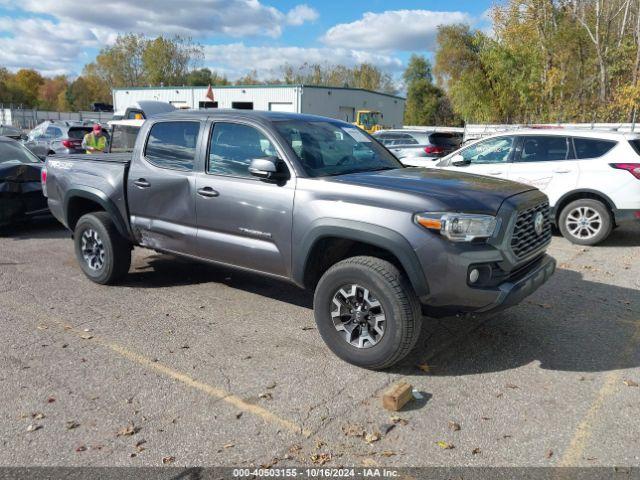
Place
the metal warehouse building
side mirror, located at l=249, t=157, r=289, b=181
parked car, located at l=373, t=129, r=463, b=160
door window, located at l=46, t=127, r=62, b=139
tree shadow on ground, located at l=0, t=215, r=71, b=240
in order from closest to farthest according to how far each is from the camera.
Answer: side mirror, located at l=249, t=157, r=289, b=181 → tree shadow on ground, located at l=0, t=215, r=71, b=240 → parked car, located at l=373, t=129, r=463, b=160 → door window, located at l=46, t=127, r=62, b=139 → the metal warehouse building

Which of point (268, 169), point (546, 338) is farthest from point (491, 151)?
point (268, 169)

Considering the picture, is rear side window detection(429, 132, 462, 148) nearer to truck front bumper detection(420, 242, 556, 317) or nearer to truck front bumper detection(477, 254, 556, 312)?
truck front bumper detection(477, 254, 556, 312)

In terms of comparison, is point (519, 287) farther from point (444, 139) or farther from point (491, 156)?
point (444, 139)

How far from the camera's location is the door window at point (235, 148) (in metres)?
4.58

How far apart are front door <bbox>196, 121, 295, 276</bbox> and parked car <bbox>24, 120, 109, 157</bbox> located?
11643 mm

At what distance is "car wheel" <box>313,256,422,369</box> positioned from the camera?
12.2 ft

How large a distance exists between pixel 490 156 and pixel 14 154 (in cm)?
809

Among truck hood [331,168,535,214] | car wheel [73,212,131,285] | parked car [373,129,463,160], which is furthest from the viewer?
parked car [373,129,463,160]

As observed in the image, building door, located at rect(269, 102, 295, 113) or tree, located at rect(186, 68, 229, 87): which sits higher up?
tree, located at rect(186, 68, 229, 87)

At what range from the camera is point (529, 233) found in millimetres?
4109

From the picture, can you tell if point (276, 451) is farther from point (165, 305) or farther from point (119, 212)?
point (119, 212)

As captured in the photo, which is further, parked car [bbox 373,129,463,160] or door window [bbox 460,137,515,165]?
parked car [bbox 373,129,463,160]

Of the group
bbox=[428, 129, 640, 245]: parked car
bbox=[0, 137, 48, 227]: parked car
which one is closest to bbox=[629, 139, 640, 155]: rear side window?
bbox=[428, 129, 640, 245]: parked car

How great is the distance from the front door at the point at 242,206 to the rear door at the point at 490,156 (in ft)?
16.2
